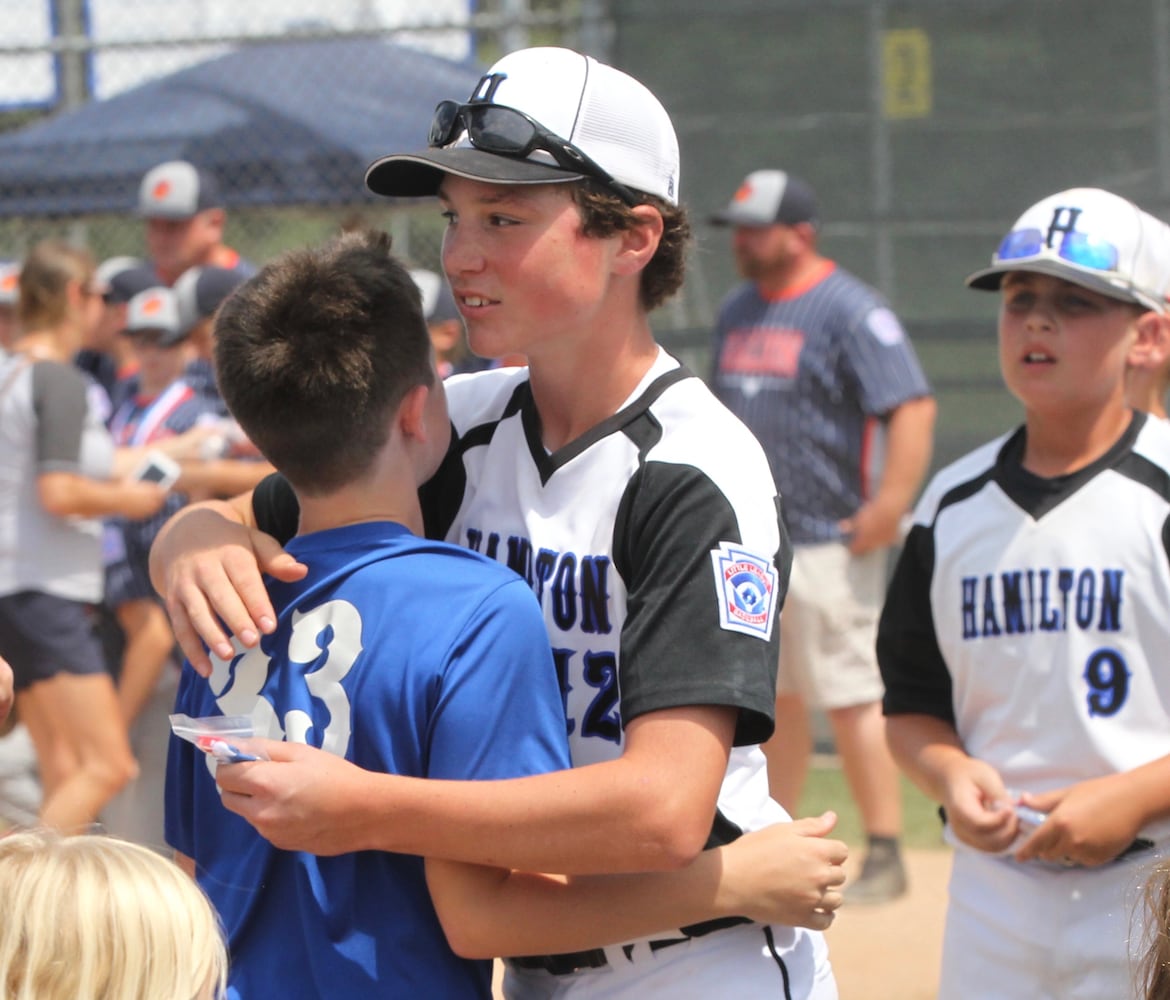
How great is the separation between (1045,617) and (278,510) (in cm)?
126

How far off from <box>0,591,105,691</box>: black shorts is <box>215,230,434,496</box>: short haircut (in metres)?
3.43

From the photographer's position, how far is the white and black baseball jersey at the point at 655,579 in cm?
172

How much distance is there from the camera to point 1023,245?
270cm

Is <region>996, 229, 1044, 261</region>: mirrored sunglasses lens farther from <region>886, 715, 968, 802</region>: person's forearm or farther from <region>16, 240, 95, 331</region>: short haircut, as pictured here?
<region>16, 240, 95, 331</region>: short haircut

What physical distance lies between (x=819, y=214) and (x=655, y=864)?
494 cm

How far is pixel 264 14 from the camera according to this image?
7.88 m

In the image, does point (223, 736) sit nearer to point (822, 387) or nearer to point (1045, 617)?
point (1045, 617)

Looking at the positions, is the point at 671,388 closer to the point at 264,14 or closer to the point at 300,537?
the point at 300,537

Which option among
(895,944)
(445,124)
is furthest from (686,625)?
(895,944)

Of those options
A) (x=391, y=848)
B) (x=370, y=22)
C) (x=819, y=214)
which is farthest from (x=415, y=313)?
(x=370, y=22)

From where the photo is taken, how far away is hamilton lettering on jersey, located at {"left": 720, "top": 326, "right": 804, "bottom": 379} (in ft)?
18.1

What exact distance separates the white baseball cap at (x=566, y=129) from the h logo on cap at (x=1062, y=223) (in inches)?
38.1

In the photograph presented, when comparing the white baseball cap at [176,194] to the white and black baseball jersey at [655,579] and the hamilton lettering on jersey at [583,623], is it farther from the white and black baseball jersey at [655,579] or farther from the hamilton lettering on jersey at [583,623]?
the hamilton lettering on jersey at [583,623]

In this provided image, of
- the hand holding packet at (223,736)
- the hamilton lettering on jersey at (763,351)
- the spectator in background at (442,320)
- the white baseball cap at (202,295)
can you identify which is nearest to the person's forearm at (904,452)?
the hamilton lettering on jersey at (763,351)
